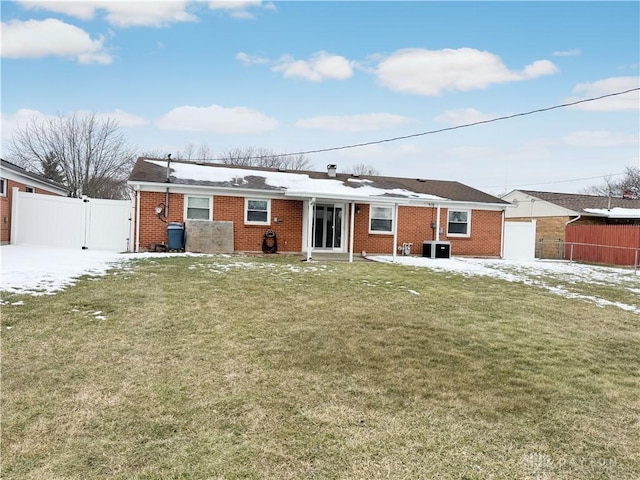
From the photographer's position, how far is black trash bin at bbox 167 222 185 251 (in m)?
14.8

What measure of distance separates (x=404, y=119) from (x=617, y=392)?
2277 cm

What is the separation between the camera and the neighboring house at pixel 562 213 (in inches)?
1024

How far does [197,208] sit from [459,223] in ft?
36.0

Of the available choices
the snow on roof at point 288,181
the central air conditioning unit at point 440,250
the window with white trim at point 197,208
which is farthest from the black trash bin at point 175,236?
the central air conditioning unit at point 440,250

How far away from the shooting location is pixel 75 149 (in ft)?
102

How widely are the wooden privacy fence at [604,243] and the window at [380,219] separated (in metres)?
9.38

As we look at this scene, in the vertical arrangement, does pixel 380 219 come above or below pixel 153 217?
above

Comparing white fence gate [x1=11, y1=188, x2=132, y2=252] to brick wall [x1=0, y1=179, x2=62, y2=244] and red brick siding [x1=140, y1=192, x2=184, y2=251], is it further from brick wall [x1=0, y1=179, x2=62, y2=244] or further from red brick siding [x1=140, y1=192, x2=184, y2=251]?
red brick siding [x1=140, y1=192, x2=184, y2=251]

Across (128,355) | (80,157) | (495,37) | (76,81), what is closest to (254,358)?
(128,355)

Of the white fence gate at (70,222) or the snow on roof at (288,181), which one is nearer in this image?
the white fence gate at (70,222)

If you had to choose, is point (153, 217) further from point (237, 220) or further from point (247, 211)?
point (247, 211)

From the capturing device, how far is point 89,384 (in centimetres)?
390

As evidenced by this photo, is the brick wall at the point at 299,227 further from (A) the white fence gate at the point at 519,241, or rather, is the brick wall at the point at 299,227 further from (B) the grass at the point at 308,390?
(B) the grass at the point at 308,390

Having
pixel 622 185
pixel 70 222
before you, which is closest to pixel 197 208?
pixel 70 222
